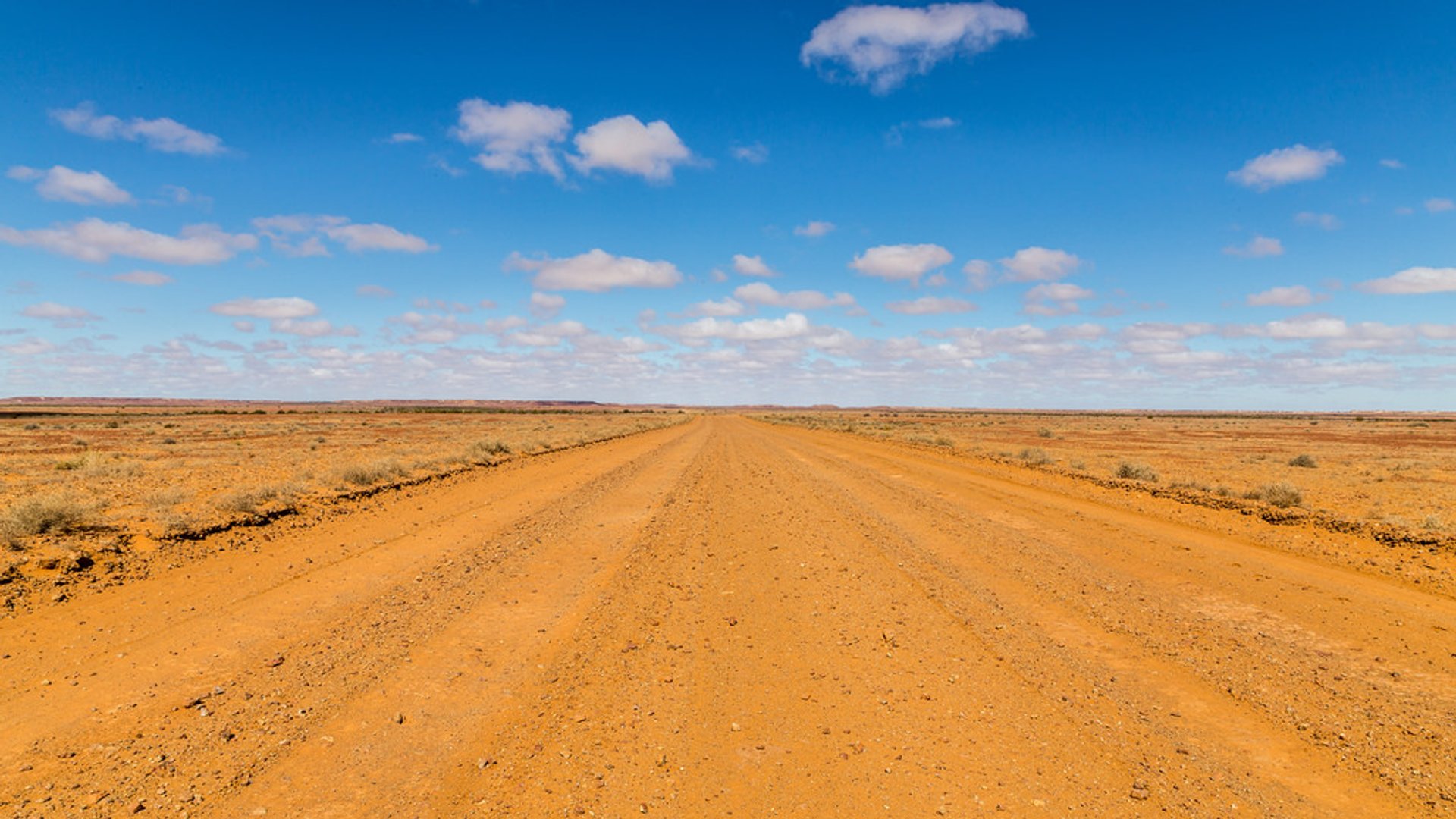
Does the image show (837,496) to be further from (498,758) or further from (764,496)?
(498,758)

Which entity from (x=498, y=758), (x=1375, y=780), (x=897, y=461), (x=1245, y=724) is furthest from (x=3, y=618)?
(x=897, y=461)

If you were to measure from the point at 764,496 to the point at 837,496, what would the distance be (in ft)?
5.75

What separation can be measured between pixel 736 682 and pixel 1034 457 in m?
24.0

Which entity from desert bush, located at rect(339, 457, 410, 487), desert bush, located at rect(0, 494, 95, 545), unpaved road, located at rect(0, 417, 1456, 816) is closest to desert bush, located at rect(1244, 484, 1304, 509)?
unpaved road, located at rect(0, 417, 1456, 816)

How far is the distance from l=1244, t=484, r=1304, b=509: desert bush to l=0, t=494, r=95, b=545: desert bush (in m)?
22.5

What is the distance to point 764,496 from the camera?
15.6 m

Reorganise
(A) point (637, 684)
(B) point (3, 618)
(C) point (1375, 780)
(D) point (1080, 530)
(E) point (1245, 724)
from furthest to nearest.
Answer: (D) point (1080, 530)
(B) point (3, 618)
(A) point (637, 684)
(E) point (1245, 724)
(C) point (1375, 780)

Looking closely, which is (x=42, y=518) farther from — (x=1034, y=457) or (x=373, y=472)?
(x=1034, y=457)

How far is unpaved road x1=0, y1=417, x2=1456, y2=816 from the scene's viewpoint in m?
3.87

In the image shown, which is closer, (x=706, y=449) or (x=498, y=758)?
(x=498, y=758)

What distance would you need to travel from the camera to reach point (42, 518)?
983 centimetres

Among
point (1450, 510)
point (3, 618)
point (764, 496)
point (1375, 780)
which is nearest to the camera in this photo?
point (1375, 780)

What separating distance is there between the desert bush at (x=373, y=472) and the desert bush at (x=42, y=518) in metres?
5.90

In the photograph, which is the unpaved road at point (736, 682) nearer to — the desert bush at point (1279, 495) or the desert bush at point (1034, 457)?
the desert bush at point (1279, 495)
